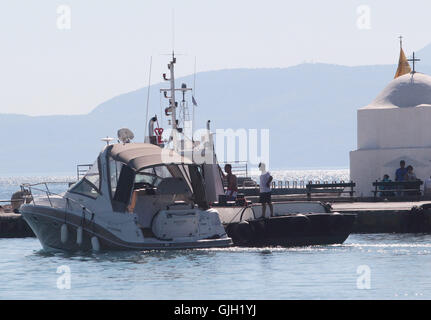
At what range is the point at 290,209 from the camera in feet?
101

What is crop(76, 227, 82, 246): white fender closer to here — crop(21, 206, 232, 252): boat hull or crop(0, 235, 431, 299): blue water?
crop(21, 206, 232, 252): boat hull

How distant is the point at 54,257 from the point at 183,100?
2146 centimetres

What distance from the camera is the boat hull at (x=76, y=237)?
1105 inches

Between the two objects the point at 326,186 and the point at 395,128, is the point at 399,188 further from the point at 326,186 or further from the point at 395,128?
the point at 395,128

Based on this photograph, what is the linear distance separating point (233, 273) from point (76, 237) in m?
6.22

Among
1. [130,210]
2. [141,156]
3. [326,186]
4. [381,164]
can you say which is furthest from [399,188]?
[141,156]

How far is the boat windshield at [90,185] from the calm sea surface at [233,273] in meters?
1.81

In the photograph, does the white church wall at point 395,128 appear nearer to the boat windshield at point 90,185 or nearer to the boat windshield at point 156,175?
the boat windshield at point 156,175

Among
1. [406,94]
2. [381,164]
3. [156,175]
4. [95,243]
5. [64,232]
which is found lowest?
[95,243]

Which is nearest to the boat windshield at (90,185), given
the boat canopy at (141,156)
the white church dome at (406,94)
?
the boat canopy at (141,156)

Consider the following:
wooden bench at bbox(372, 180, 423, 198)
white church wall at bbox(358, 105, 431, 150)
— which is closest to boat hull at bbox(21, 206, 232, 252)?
wooden bench at bbox(372, 180, 423, 198)

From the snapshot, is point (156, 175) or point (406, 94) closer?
point (156, 175)

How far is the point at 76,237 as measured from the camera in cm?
2892
